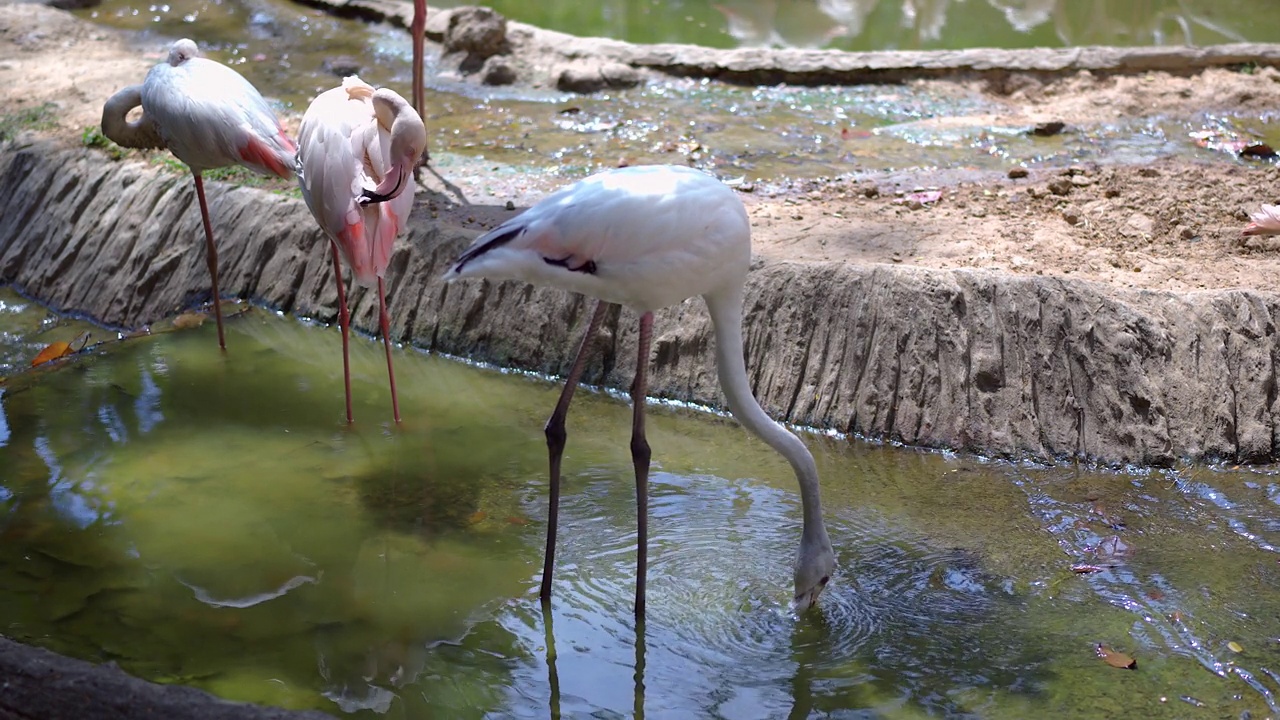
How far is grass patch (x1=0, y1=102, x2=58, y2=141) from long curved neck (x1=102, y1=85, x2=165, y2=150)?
77.2 inches

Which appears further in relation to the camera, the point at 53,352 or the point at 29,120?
the point at 29,120

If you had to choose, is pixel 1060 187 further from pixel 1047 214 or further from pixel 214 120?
pixel 214 120

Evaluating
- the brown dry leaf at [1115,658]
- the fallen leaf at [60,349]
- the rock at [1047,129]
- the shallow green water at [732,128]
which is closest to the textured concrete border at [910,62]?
the shallow green water at [732,128]

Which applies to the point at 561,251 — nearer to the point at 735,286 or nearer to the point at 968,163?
the point at 735,286

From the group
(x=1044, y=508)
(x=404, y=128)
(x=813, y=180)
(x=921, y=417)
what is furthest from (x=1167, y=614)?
(x=813, y=180)

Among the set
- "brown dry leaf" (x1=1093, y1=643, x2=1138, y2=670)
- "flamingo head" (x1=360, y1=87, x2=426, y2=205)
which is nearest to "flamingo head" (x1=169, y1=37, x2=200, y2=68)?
"flamingo head" (x1=360, y1=87, x2=426, y2=205)

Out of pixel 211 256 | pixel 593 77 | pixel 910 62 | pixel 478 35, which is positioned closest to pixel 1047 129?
pixel 910 62

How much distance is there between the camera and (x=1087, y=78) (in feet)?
27.2

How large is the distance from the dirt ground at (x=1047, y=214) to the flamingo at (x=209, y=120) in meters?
1.09

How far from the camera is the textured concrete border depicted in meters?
8.42

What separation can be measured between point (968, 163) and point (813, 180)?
99 cm

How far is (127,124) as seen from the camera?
5.71 metres

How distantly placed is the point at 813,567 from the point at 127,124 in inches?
164

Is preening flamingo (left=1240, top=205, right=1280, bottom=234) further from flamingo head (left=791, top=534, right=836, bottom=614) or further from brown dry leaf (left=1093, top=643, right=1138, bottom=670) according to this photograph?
flamingo head (left=791, top=534, right=836, bottom=614)
